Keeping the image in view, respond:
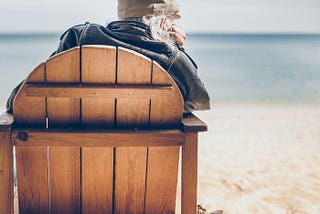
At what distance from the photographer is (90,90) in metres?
1.91

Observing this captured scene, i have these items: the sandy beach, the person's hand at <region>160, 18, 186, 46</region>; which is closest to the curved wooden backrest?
the person's hand at <region>160, 18, 186, 46</region>

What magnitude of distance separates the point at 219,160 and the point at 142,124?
8.82 feet

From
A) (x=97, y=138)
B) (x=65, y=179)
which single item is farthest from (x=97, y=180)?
(x=97, y=138)

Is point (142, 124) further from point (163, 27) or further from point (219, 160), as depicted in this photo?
point (219, 160)

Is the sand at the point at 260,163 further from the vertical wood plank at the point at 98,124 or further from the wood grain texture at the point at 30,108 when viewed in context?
the wood grain texture at the point at 30,108

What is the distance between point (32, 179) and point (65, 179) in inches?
5.7

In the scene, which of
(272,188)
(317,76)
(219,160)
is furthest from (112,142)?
(317,76)

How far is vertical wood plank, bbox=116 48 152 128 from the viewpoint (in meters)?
1.91

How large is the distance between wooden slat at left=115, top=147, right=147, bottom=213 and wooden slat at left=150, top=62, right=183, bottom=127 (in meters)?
0.16

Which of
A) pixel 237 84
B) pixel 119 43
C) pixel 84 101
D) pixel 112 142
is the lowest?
pixel 237 84

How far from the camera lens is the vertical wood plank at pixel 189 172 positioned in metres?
1.94

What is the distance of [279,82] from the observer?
13.0m

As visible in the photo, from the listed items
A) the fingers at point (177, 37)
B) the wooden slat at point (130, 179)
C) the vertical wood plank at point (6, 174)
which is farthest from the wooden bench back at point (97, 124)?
→ the fingers at point (177, 37)

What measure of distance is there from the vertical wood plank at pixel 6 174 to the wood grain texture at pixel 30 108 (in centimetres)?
10
